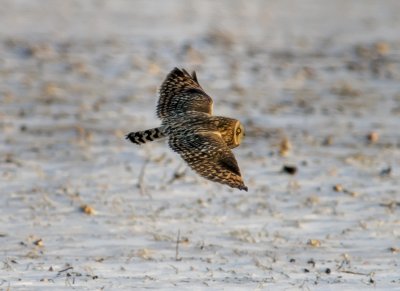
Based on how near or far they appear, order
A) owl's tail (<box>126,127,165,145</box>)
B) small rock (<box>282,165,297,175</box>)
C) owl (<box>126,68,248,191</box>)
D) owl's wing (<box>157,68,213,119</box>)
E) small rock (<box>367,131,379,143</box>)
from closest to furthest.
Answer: owl (<box>126,68,248,191</box>) → owl's tail (<box>126,127,165,145</box>) → owl's wing (<box>157,68,213,119</box>) → small rock (<box>282,165,297,175</box>) → small rock (<box>367,131,379,143</box>)

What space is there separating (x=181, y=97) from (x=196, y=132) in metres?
1.32

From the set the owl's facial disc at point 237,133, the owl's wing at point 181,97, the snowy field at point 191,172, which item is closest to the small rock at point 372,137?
the snowy field at point 191,172

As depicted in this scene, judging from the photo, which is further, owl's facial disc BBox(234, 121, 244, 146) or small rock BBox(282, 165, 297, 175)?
small rock BBox(282, 165, 297, 175)

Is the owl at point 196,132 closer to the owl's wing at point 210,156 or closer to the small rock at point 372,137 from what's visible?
the owl's wing at point 210,156

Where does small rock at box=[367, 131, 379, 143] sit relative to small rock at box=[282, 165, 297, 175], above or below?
above

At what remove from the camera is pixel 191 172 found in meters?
11.4

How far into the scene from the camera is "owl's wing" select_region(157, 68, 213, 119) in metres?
9.68

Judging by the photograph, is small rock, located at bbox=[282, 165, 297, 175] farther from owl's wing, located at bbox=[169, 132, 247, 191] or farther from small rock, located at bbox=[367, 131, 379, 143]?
owl's wing, located at bbox=[169, 132, 247, 191]

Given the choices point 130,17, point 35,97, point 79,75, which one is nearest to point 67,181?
point 35,97

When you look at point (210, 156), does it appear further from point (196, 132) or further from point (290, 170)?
point (290, 170)

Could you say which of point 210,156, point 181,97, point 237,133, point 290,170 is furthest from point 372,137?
point 210,156

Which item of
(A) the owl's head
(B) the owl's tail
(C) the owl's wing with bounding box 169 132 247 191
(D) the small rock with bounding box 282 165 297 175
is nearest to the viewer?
(C) the owl's wing with bounding box 169 132 247 191

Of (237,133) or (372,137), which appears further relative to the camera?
(372,137)

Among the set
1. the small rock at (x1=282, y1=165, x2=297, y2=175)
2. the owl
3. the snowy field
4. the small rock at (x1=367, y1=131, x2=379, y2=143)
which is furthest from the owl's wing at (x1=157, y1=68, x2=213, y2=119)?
the small rock at (x1=367, y1=131, x2=379, y2=143)
